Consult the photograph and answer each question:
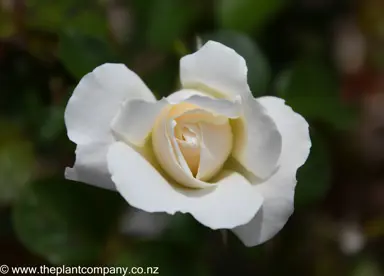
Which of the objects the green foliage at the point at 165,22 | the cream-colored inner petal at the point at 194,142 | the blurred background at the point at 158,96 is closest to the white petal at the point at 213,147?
the cream-colored inner petal at the point at 194,142

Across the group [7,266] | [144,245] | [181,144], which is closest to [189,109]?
[181,144]

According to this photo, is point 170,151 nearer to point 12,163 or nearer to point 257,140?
point 257,140

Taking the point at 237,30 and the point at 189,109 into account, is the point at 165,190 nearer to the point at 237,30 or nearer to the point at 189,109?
the point at 189,109

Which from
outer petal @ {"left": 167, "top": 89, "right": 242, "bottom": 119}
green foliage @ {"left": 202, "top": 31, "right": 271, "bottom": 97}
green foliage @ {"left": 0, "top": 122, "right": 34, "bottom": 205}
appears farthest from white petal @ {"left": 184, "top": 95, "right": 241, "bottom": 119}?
green foliage @ {"left": 0, "top": 122, "right": 34, "bottom": 205}

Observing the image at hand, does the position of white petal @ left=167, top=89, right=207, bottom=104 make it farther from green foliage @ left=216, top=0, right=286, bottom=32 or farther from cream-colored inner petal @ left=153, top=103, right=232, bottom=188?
green foliage @ left=216, top=0, right=286, bottom=32

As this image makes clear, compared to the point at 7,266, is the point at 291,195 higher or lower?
higher

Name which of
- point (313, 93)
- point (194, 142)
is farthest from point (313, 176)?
point (194, 142)
